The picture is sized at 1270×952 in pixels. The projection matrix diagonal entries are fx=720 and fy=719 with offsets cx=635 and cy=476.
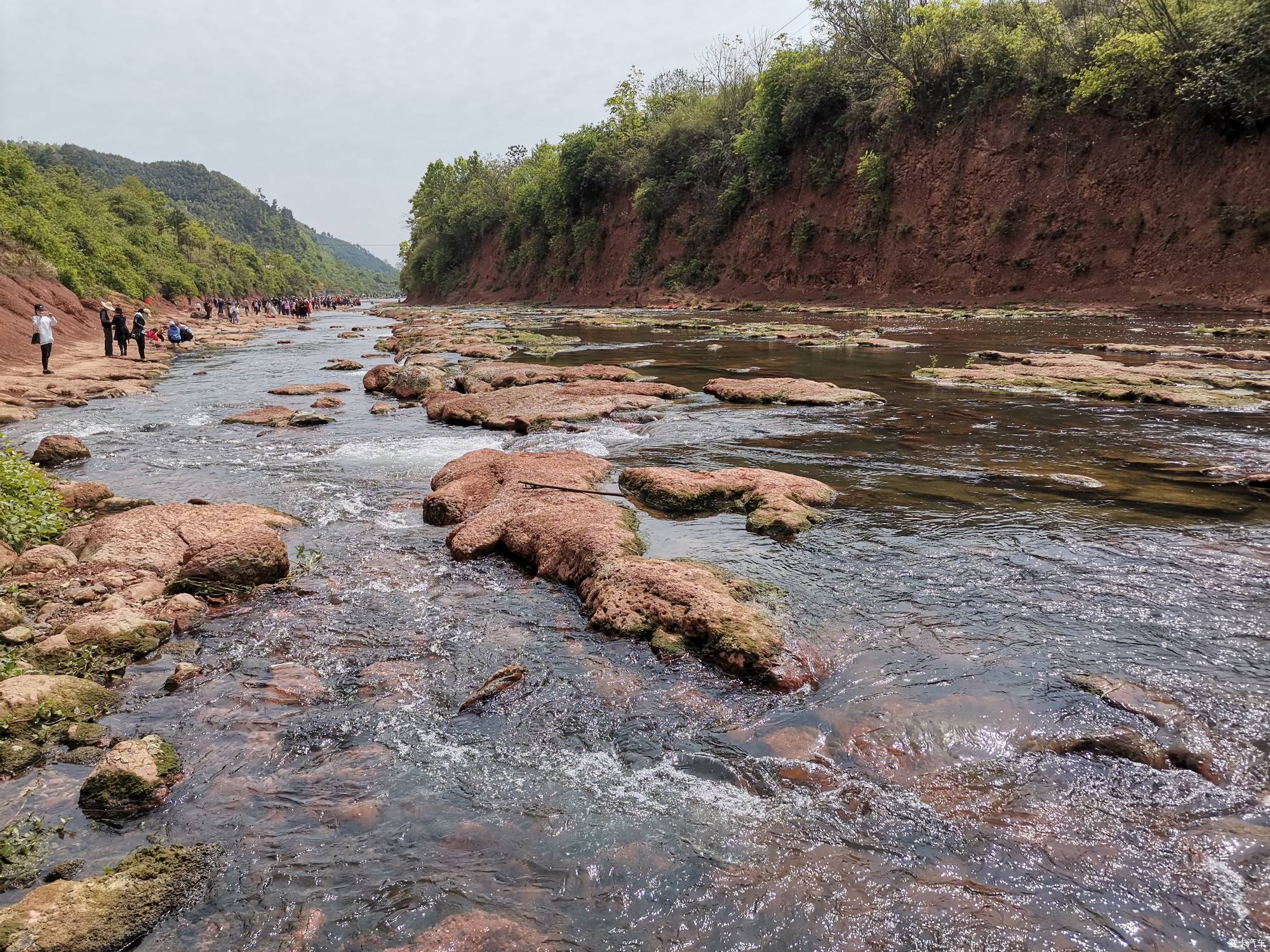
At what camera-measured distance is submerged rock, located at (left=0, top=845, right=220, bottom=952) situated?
2.32 metres

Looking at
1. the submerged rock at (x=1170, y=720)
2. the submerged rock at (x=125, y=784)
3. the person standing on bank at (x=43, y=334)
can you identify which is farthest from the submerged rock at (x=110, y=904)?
the person standing on bank at (x=43, y=334)

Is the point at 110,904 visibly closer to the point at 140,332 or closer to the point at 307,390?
the point at 307,390

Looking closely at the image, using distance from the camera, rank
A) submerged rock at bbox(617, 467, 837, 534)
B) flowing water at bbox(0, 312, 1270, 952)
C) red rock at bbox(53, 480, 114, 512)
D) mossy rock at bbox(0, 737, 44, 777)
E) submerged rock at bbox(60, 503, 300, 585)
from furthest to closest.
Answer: red rock at bbox(53, 480, 114, 512) < submerged rock at bbox(617, 467, 837, 534) < submerged rock at bbox(60, 503, 300, 585) < mossy rock at bbox(0, 737, 44, 777) < flowing water at bbox(0, 312, 1270, 952)

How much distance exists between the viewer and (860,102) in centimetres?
3516

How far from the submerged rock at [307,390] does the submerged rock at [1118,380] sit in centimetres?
1205

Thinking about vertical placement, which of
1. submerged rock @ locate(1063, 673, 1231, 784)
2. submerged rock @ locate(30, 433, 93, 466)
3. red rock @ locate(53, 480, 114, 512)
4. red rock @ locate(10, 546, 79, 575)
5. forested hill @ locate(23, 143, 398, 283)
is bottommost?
submerged rock @ locate(1063, 673, 1231, 784)

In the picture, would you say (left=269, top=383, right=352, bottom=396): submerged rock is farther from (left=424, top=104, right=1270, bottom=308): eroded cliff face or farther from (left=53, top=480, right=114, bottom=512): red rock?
(left=424, top=104, right=1270, bottom=308): eroded cliff face

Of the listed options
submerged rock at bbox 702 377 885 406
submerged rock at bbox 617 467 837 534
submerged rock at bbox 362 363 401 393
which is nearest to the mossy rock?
submerged rock at bbox 617 467 837 534

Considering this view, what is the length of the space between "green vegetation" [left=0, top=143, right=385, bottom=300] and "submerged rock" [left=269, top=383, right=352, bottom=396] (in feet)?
71.7

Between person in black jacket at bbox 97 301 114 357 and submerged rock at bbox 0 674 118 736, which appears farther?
person in black jacket at bbox 97 301 114 357

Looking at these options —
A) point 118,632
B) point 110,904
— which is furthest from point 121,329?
point 110,904

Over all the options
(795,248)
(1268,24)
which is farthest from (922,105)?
(1268,24)

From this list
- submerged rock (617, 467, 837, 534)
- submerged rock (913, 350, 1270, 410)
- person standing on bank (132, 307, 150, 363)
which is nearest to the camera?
submerged rock (617, 467, 837, 534)

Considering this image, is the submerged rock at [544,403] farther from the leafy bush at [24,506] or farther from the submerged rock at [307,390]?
the leafy bush at [24,506]
